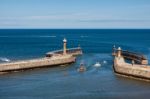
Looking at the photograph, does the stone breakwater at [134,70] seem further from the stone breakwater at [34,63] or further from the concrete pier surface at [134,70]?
the stone breakwater at [34,63]

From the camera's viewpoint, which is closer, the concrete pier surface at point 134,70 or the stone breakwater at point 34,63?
the concrete pier surface at point 134,70

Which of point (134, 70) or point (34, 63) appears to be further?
point (34, 63)

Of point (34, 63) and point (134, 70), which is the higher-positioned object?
point (134, 70)

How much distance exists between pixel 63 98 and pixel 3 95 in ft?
20.0

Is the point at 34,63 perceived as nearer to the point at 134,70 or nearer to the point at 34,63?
the point at 34,63

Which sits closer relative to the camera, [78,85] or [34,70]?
[78,85]

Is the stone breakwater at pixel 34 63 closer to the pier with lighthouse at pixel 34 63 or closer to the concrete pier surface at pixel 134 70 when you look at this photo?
the pier with lighthouse at pixel 34 63

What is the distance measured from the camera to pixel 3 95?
3572cm

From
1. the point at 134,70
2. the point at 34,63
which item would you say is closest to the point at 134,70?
the point at 134,70

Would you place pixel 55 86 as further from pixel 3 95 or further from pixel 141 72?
pixel 141 72

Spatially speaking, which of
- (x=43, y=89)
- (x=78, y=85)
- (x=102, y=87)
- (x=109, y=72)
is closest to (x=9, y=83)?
(x=43, y=89)

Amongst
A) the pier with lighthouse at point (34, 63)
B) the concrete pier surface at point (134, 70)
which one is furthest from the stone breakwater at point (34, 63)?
the concrete pier surface at point (134, 70)

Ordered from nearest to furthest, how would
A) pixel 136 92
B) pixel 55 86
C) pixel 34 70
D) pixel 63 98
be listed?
1. pixel 63 98
2. pixel 136 92
3. pixel 55 86
4. pixel 34 70

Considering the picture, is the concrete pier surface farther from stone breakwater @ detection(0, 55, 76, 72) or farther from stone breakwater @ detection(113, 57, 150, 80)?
stone breakwater @ detection(0, 55, 76, 72)
